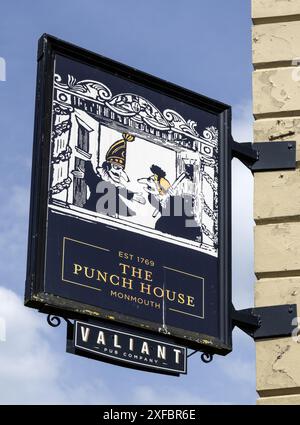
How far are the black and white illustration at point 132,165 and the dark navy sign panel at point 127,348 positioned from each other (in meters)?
0.95

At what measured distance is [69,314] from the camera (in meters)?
13.6

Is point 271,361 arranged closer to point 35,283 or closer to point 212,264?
point 212,264

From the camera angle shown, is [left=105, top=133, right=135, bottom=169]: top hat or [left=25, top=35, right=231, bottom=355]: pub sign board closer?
[left=25, top=35, right=231, bottom=355]: pub sign board

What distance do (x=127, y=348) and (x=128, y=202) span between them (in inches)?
52.2

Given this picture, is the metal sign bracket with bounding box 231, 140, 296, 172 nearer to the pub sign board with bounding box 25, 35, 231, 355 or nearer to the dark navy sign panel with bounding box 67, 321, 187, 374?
the pub sign board with bounding box 25, 35, 231, 355

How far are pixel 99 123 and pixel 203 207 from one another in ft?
3.90

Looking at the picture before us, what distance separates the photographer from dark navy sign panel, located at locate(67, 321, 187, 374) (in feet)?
44.4

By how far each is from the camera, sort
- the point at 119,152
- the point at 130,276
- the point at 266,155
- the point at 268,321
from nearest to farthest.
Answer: the point at 130,276, the point at 119,152, the point at 268,321, the point at 266,155

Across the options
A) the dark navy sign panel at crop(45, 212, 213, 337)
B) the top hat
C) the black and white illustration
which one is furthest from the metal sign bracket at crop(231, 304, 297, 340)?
the top hat

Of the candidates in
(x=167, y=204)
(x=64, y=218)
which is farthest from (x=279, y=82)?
(x=64, y=218)

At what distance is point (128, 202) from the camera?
47.0 feet

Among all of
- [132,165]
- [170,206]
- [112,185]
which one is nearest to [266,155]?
[170,206]

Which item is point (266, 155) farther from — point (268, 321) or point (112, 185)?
point (112, 185)
